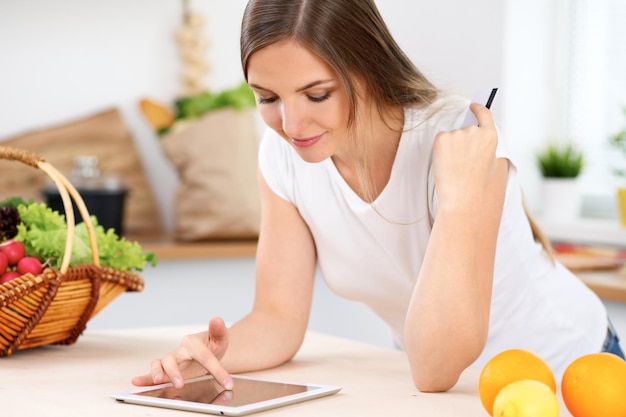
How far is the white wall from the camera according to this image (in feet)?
9.80

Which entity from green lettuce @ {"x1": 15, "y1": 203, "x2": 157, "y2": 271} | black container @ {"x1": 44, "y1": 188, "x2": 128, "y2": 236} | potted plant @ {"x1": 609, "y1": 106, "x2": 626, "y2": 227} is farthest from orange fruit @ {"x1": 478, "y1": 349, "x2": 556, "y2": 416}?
black container @ {"x1": 44, "y1": 188, "x2": 128, "y2": 236}

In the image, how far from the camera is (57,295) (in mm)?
1409

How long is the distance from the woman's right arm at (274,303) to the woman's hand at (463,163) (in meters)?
0.34

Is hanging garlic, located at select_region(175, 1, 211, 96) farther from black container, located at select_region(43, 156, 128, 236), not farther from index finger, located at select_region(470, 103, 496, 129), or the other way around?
index finger, located at select_region(470, 103, 496, 129)

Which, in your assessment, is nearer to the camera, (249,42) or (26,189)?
(249,42)

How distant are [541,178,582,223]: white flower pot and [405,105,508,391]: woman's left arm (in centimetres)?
184

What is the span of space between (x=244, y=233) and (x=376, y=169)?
68.4 inches

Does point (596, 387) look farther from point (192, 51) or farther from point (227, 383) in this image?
point (192, 51)

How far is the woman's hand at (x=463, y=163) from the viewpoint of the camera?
4.15 ft

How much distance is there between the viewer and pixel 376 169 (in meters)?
1.52

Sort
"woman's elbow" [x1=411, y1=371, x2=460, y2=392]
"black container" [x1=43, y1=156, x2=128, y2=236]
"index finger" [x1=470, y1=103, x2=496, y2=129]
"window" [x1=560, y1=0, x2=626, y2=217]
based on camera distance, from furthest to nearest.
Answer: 1. "window" [x1=560, y1=0, x2=626, y2=217]
2. "black container" [x1=43, y1=156, x2=128, y2=236]
3. "index finger" [x1=470, y1=103, x2=496, y2=129]
4. "woman's elbow" [x1=411, y1=371, x2=460, y2=392]

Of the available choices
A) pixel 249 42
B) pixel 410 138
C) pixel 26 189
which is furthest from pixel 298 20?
pixel 26 189

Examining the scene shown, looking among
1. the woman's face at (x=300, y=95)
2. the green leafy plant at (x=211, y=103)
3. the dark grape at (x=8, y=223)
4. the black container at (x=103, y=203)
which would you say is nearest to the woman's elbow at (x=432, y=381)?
the woman's face at (x=300, y=95)

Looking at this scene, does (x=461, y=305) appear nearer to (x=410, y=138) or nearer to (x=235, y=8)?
(x=410, y=138)
